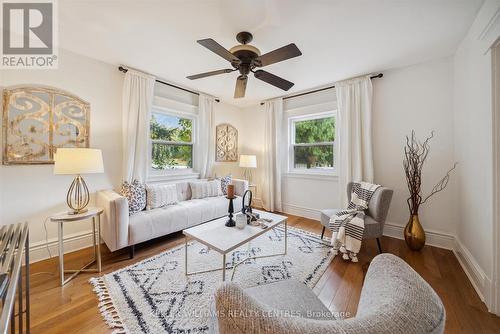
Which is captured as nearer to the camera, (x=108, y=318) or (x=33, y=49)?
(x=108, y=318)

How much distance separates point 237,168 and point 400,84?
3406 mm

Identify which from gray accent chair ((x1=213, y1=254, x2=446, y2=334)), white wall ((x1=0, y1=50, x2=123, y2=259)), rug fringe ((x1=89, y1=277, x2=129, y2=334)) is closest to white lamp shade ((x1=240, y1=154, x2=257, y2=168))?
white wall ((x1=0, y1=50, x2=123, y2=259))

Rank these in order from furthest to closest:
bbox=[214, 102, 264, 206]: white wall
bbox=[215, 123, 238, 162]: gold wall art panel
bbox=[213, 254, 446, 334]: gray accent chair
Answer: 1. bbox=[214, 102, 264, 206]: white wall
2. bbox=[215, 123, 238, 162]: gold wall art panel
3. bbox=[213, 254, 446, 334]: gray accent chair

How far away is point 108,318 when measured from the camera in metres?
1.45

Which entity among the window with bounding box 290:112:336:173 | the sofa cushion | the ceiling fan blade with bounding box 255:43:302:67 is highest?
the ceiling fan blade with bounding box 255:43:302:67

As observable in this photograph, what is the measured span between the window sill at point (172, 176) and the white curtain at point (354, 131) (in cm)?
272

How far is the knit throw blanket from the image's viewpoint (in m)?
2.23

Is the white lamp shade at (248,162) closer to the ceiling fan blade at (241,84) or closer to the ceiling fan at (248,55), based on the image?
the ceiling fan blade at (241,84)

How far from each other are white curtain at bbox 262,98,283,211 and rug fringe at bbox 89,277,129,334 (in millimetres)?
3003

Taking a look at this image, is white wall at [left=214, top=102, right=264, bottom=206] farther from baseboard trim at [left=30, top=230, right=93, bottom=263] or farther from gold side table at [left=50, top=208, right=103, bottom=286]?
gold side table at [left=50, top=208, right=103, bottom=286]

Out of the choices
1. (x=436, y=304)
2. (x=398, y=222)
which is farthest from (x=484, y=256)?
(x=436, y=304)

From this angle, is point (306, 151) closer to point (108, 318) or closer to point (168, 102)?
point (168, 102)

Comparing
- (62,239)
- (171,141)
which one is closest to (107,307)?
(62,239)

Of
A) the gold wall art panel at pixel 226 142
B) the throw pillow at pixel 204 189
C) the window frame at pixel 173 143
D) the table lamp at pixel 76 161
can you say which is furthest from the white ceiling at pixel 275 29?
the throw pillow at pixel 204 189
